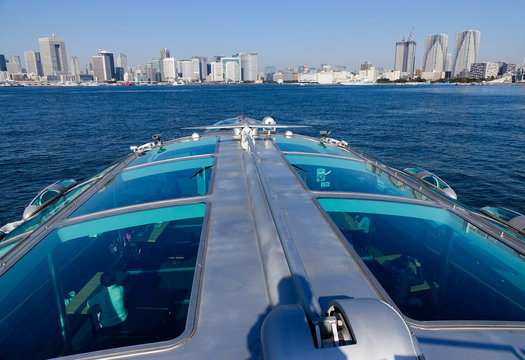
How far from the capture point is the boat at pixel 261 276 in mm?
2404

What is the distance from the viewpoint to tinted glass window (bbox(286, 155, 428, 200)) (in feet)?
19.4

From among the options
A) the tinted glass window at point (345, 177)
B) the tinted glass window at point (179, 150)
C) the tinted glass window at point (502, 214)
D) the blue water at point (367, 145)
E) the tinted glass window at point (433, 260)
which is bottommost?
the blue water at point (367, 145)

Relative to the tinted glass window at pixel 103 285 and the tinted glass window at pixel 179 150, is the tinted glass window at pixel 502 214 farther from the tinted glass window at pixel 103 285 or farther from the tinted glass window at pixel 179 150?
the tinted glass window at pixel 179 150

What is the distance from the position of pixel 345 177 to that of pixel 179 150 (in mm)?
4641

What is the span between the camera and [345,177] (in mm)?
6730

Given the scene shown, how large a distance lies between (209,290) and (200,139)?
302 inches

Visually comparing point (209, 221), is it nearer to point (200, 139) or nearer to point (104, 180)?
point (104, 180)

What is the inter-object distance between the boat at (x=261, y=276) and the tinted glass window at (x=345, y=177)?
0.08 metres

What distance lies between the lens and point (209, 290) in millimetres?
3072

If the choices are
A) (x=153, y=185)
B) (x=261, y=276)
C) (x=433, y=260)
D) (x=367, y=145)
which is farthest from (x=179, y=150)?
(x=367, y=145)

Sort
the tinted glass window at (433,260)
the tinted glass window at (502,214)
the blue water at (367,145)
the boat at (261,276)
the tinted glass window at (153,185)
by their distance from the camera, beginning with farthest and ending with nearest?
the blue water at (367,145) < the tinted glass window at (502,214) < the tinted glass window at (153,185) < the tinted glass window at (433,260) < the boat at (261,276)

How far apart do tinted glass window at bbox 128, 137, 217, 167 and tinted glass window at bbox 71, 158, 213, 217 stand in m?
0.84

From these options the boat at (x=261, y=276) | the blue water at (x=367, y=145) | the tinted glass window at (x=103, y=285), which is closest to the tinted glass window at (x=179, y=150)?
the boat at (x=261, y=276)

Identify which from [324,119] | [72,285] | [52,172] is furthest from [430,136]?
[72,285]
